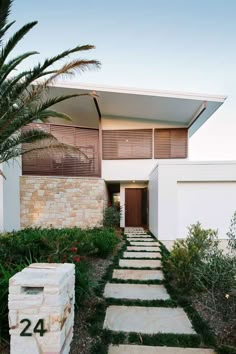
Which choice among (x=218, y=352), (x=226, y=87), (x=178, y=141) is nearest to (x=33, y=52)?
(x=218, y=352)

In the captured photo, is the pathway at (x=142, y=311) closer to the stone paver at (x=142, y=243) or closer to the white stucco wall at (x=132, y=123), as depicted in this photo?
the stone paver at (x=142, y=243)

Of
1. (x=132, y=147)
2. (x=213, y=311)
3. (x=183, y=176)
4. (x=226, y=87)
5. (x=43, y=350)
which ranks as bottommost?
(x=213, y=311)

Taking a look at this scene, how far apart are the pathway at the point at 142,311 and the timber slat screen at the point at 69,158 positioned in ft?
16.3

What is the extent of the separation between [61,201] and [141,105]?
551cm

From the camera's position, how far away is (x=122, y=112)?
979 centimetres

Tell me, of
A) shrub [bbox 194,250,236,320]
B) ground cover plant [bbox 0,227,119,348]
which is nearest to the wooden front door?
ground cover plant [bbox 0,227,119,348]

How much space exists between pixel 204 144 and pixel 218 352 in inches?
772

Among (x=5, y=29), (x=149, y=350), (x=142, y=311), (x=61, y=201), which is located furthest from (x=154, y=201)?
(x=5, y=29)

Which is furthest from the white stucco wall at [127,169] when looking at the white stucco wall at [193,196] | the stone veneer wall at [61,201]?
the white stucco wall at [193,196]

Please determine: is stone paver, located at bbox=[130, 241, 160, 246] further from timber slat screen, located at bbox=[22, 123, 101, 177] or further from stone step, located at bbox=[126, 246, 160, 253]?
timber slat screen, located at bbox=[22, 123, 101, 177]

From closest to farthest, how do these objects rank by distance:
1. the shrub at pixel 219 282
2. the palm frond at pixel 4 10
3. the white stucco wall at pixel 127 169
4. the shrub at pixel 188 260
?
the shrub at pixel 219 282
the palm frond at pixel 4 10
the shrub at pixel 188 260
the white stucco wall at pixel 127 169

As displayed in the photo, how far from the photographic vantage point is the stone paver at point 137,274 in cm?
418

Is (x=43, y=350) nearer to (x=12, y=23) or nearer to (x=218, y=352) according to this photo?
(x=218, y=352)

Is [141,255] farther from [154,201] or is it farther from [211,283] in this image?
[154,201]
